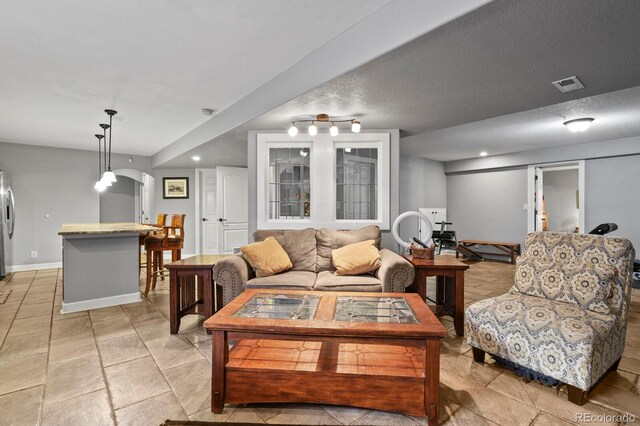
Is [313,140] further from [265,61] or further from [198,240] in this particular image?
[198,240]

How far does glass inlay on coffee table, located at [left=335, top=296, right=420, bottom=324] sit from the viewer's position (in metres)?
1.78

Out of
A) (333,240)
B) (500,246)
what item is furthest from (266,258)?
(500,246)

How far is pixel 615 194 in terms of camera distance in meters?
5.24

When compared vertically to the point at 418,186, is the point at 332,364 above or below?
below

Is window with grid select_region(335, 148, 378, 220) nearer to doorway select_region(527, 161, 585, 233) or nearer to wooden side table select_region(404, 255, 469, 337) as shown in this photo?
wooden side table select_region(404, 255, 469, 337)

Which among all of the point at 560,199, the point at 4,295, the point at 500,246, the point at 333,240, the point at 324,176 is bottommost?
the point at 4,295

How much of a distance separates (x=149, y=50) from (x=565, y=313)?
344 centimetres

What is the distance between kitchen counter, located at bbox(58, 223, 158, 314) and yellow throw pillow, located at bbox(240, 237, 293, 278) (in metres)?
1.56

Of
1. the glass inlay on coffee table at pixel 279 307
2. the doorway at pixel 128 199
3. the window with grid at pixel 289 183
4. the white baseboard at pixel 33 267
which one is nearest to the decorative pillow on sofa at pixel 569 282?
the glass inlay on coffee table at pixel 279 307

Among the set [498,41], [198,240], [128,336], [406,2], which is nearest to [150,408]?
[128,336]

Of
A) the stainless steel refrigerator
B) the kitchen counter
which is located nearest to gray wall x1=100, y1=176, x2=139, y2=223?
the stainless steel refrigerator

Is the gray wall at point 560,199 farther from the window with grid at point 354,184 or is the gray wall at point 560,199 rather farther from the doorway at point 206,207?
the doorway at point 206,207

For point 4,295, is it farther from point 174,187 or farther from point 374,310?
point 374,310

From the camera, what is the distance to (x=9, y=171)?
→ 543cm
